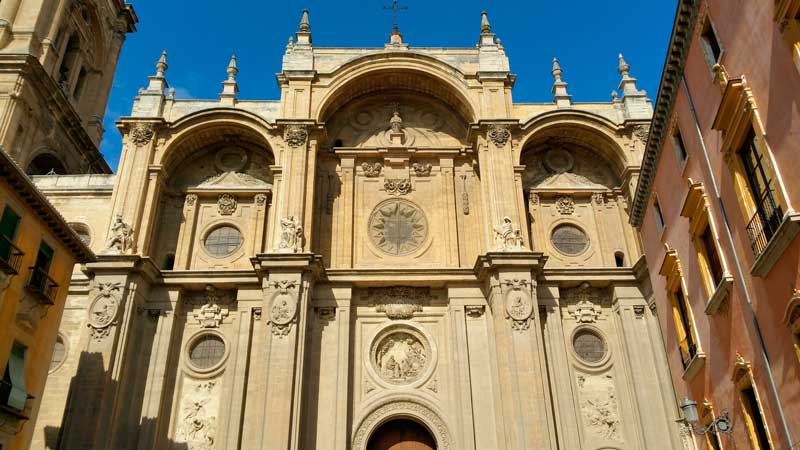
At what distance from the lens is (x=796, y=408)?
34.1 feet

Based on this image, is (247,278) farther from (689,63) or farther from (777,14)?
(777,14)

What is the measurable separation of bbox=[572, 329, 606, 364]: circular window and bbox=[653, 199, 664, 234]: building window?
558 centimetres

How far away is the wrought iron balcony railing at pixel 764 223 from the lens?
421 inches

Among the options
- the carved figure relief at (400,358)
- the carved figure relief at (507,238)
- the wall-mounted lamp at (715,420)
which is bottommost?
the wall-mounted lamp at (715,420)

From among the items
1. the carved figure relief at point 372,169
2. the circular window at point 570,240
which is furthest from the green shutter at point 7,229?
the circular window at point 570,240

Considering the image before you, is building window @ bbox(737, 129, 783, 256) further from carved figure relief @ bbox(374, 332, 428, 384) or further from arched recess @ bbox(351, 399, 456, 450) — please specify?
carved figure relief @ bbox(374, 332, 428, 384)

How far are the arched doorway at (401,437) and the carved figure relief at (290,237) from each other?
6511mm

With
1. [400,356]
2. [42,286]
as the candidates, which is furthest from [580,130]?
[42,286]

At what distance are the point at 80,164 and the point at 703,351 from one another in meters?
28.1

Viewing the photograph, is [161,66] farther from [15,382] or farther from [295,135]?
[15,382]

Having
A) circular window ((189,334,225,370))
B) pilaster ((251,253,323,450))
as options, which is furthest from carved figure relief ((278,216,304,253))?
circular window ((189,334,225,370))

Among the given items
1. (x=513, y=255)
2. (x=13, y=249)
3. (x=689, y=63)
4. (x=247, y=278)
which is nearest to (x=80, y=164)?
(x=247, y=278)

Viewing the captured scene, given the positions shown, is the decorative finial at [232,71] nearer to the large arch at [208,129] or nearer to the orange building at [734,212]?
the large arch at [208,129]

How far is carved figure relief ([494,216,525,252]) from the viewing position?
69.2ft
